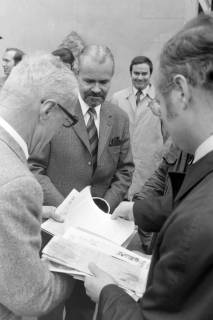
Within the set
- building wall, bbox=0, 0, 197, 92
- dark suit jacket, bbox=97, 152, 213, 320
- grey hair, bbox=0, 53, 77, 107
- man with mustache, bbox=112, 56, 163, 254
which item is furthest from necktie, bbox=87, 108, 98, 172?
building wall, bbox=0, 0, 197, 92

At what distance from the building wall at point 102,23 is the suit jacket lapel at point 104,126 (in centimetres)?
447

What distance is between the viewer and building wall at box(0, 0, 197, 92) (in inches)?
273

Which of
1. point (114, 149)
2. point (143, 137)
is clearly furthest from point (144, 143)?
point (114, 149)

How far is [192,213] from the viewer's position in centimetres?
98

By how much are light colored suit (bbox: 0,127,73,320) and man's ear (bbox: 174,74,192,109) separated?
496 millimetres

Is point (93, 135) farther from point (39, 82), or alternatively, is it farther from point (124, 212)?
point (39, 82)

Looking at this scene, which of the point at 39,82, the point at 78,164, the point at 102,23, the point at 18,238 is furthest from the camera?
the point at 102,23

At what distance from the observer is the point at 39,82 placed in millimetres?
1452

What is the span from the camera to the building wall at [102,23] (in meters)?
6.93

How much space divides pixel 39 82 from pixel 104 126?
1.21 m

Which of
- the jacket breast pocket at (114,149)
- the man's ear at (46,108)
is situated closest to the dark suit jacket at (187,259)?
the man's ear at (46,108)

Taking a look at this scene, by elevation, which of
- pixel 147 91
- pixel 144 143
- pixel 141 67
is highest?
pixel 141 67

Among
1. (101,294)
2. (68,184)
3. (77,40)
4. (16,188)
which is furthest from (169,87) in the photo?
(77,40)

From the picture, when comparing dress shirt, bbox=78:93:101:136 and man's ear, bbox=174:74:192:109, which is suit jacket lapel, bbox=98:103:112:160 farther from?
man's ear, bbox=174:74:192:109
